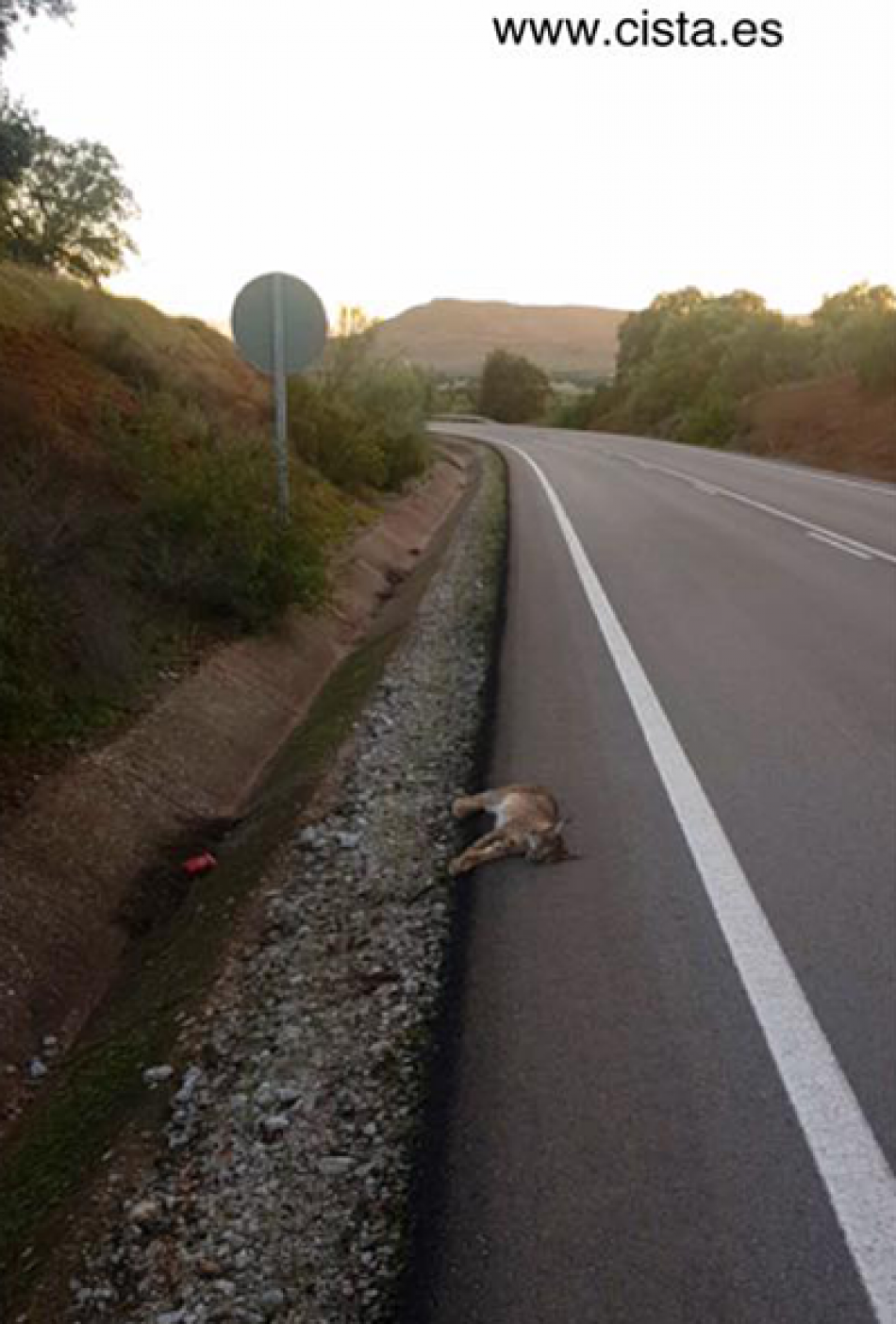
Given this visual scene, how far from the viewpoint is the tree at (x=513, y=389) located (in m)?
76.4

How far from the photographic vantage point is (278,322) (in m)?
10.1

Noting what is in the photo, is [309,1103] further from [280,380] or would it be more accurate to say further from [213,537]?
[280,380]

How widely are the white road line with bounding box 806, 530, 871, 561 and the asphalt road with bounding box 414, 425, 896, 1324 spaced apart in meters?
4.71

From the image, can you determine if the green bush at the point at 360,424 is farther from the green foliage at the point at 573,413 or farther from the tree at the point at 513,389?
the tree at the point at 513,389

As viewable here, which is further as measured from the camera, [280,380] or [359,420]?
[359,420]

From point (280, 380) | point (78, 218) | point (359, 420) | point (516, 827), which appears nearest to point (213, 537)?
point (280, 380)

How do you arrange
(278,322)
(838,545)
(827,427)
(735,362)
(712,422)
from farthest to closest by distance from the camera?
(735,362) → (712,422) → (827,427) → (838,545) → (278,322)

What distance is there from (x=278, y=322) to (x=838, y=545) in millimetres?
7264

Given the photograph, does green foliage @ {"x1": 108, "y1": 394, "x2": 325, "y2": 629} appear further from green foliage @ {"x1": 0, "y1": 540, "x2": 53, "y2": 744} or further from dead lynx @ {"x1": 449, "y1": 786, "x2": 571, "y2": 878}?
dead lynx @ {"x1": 449, "y1": 786, "x2": 571, "y2": 878}

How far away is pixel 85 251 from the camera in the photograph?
2272 centimetres

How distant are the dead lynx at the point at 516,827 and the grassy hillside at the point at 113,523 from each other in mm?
2303

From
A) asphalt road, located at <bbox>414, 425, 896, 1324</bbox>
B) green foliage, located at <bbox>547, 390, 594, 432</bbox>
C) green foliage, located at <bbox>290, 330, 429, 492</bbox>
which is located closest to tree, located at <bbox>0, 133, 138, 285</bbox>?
green foliage, located at <bbox>290, 330, 429, 492</bbox>

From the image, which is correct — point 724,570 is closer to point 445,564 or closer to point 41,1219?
point 445,564

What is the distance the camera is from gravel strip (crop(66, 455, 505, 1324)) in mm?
2656
